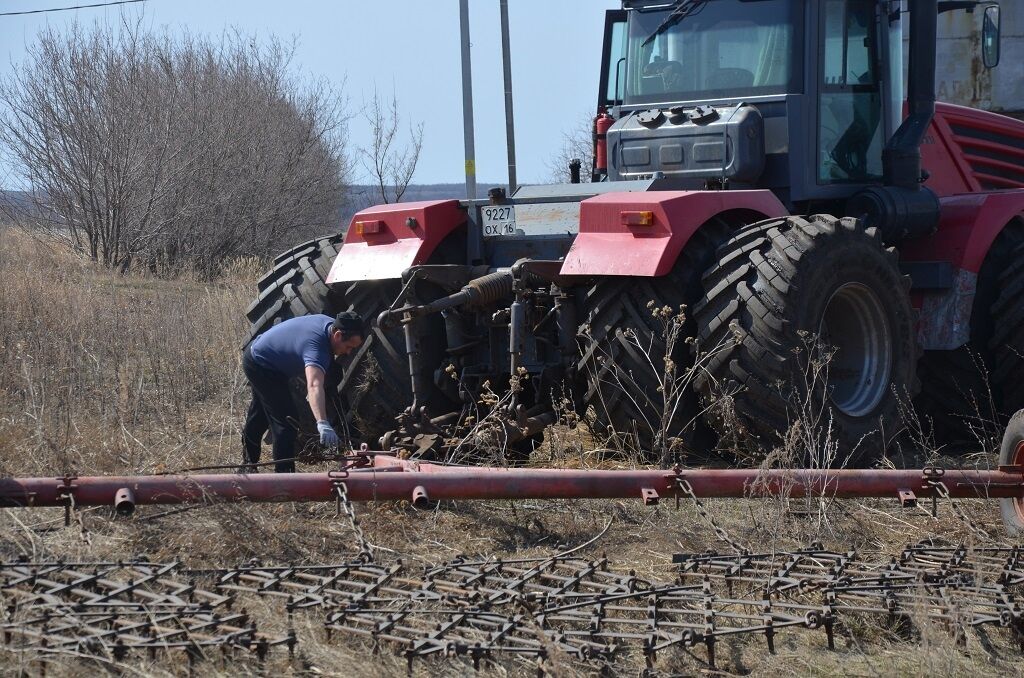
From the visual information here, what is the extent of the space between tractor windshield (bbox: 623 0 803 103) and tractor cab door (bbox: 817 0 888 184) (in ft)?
0.67

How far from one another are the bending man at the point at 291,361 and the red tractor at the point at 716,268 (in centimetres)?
26

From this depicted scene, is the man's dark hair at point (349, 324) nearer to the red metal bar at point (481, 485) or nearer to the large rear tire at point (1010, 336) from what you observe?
the red metal bar at point (481, 485)

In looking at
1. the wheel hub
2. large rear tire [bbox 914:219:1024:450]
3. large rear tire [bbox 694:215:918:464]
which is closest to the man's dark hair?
large rear tire [bbox 694:215:918:464]

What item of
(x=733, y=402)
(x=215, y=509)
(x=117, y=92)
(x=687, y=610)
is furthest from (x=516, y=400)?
(x=117, y=92)

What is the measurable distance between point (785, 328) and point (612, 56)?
3.70m

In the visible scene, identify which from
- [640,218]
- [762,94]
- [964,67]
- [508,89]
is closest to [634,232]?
[640,218]

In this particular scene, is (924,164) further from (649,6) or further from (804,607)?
(804,607)

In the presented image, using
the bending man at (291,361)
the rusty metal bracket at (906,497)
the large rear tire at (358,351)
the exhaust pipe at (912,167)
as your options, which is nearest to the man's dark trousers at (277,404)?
the bending man at (291,361)

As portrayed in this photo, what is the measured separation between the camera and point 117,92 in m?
17.0

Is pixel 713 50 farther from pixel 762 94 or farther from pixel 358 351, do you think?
pixel 358 351

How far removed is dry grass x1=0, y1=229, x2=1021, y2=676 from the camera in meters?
3.80

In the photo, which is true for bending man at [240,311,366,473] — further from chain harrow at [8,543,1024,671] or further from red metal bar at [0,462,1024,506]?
chain harrow at [8,543,1024,671]

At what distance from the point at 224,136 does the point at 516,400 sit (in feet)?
48.2

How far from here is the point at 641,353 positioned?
5.78 m
